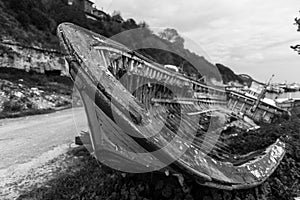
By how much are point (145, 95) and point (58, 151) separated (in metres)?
2.83

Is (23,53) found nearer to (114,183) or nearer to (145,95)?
(145,95)

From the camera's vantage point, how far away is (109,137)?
2.49 m

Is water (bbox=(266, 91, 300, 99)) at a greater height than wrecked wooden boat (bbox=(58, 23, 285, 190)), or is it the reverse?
wrecked wooden boat (bbox=(58, 23, 285, 190))

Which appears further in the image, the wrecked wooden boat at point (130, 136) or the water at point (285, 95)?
the water at point (285, 95)

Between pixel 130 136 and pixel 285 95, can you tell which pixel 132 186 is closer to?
pixel 130 136

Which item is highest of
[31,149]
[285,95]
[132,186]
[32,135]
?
[132,186]

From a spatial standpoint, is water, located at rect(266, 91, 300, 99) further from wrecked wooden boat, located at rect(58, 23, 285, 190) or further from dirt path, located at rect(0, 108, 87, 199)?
wrecked wooden boat, located at rect(58, 23, 285, 190)

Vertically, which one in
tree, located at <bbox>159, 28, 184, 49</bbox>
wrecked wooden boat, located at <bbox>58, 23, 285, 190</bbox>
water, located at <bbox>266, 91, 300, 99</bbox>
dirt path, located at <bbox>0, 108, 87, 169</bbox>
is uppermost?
tree, located at <bbox>159, 28, 184, 49</bbox>

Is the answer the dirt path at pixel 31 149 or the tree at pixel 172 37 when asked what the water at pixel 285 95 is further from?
the dirt path at pixel 31 149

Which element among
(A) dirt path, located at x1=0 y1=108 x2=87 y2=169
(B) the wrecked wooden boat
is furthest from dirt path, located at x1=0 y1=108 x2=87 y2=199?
(B) the wrecked wooden boat

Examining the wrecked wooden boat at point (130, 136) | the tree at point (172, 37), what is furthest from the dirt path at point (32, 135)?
the tree at point (172, 37)

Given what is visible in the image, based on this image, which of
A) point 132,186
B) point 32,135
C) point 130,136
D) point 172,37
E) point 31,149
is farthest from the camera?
point 172,37

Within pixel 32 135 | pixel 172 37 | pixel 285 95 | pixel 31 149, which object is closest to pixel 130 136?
pixel 31 149

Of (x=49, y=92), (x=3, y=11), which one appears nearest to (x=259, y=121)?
(x=49, y=92)
